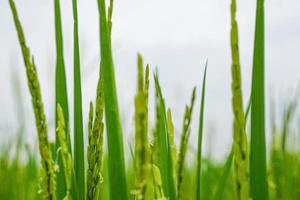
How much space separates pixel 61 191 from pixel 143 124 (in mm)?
439

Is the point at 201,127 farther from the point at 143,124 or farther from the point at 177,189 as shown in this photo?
the point at 143,124

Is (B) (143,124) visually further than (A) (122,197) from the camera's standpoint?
No

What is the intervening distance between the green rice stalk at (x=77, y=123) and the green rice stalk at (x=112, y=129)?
0.41ft

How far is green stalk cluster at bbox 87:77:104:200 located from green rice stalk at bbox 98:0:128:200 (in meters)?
0.02

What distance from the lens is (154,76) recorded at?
0.84 meters

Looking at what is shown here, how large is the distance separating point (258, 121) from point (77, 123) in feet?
1.00

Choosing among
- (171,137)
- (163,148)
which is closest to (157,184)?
(171,137)

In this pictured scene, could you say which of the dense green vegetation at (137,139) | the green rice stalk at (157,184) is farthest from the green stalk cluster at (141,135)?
the green rice stalk at (157,184)

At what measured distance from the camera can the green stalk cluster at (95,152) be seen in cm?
67

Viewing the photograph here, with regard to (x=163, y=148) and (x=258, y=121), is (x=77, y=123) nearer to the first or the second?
(x=163, y=148)

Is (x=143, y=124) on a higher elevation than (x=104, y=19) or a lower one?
lower

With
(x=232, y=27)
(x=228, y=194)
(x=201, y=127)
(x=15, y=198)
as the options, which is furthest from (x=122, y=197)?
(x=228, y=194)

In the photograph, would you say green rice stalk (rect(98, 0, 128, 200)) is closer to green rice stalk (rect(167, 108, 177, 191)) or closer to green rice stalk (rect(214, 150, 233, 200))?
green rice stalk (rect(167, 108, 177, 191))

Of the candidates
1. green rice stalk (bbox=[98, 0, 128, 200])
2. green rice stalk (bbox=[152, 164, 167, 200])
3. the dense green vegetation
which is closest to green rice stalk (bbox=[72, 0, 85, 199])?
the dense green vegetation
